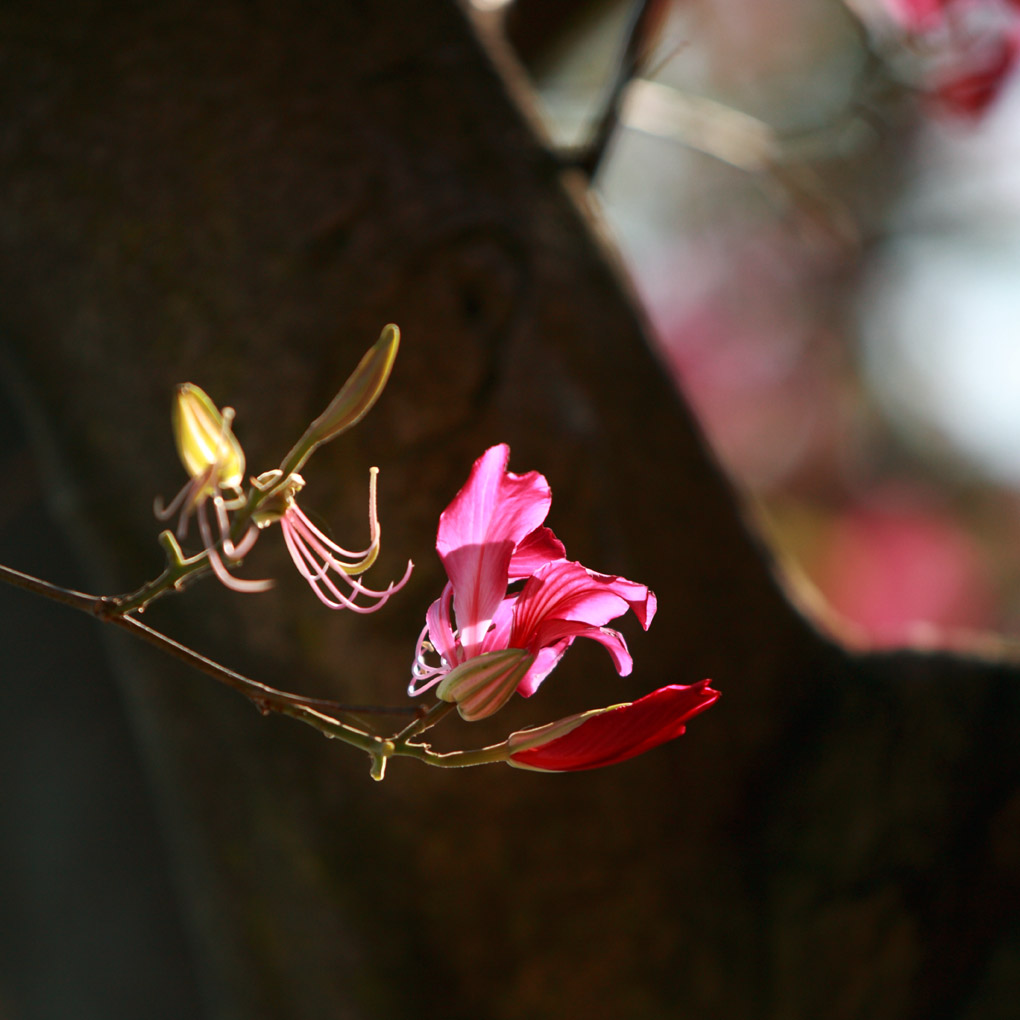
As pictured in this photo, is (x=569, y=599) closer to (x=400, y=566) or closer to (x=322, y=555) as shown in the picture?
(x=322, y=555)

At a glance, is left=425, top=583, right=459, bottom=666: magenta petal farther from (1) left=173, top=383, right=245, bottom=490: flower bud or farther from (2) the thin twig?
(2) the thin twig

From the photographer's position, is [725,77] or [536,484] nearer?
[536,484]


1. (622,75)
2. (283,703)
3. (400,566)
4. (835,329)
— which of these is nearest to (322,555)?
(283,703)

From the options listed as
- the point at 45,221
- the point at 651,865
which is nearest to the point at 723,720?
the point at 651,865

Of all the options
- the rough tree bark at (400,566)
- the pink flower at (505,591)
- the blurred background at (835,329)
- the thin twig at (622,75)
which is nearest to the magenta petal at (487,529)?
the pink flower at (505,591)

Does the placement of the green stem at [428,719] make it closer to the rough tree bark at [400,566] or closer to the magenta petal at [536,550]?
the magenta petal at [536,550]

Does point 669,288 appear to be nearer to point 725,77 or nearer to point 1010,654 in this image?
point 725,77
